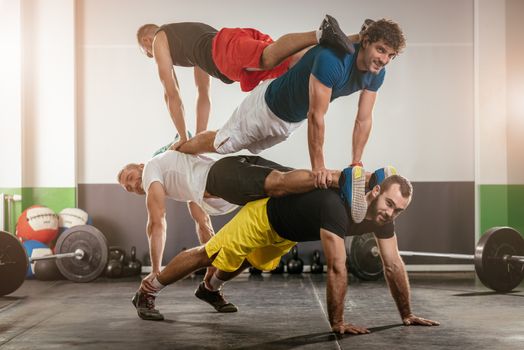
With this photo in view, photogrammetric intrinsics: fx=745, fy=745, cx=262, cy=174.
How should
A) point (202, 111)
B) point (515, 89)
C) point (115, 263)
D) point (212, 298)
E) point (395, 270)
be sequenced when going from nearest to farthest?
1. point (395, 270)
2. point (212, 298)
3. point (202, 111)
4. point (115, 263)
5. point (515, 89)

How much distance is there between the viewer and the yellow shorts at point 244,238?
149 inches

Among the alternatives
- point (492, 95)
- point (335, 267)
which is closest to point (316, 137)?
point (335, 267)

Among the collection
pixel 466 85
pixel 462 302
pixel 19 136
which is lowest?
pixel 462 302

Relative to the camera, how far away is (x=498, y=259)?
5.34m

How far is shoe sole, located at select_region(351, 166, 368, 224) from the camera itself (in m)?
3.58

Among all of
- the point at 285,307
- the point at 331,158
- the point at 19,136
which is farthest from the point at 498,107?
the point at 19,136

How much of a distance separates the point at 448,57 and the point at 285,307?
11.5 ft

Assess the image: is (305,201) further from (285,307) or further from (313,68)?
(285,307)

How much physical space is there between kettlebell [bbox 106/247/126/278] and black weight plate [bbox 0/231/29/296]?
1.34 m

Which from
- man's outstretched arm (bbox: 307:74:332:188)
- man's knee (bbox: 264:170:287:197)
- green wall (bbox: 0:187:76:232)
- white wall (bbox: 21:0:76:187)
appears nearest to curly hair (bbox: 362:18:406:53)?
man's outstretched arm (bbox: 307:74:332:188)

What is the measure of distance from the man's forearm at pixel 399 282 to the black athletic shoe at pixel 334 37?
4.02ft

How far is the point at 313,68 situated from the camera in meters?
4.22

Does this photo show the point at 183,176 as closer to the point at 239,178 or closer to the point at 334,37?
the point at 239,178

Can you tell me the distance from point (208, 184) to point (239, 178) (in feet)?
1.16
